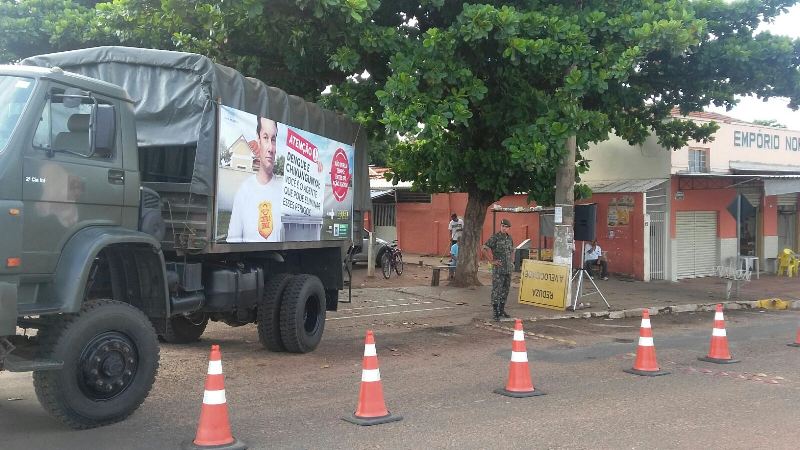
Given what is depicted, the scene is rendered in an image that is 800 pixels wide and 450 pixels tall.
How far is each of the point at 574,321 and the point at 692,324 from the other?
2233 millimetres

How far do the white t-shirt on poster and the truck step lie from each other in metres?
2.59

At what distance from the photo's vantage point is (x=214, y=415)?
5.35 metres

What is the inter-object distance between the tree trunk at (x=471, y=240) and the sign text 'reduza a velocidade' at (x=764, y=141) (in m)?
10.7

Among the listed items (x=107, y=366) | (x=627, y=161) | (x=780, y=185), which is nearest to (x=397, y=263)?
(x=627, y=161)

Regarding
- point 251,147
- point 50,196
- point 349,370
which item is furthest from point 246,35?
point 50,196

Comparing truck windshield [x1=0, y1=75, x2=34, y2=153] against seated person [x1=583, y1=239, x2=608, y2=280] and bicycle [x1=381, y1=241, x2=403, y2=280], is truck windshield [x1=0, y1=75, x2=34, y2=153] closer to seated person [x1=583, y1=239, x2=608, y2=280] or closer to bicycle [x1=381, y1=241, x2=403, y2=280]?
bicycle [x1=381, y1=241, x2=403, y2=280]

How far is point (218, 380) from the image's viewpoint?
209 inches

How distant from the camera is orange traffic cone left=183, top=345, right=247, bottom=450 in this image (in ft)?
17.4

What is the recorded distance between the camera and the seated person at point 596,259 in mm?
20344

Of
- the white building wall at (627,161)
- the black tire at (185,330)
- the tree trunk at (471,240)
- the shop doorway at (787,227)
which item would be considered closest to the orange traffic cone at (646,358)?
the black tire at (185,330)

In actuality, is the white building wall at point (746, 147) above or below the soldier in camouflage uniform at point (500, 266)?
above

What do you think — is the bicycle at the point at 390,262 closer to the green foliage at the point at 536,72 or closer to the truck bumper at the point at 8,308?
the green foliage at the point at 536,72

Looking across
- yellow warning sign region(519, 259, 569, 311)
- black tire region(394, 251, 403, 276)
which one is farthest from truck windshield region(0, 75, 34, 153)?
black tire region(394, 251, 403, 276)

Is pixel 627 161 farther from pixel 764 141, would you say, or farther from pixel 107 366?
pixel 107 366
